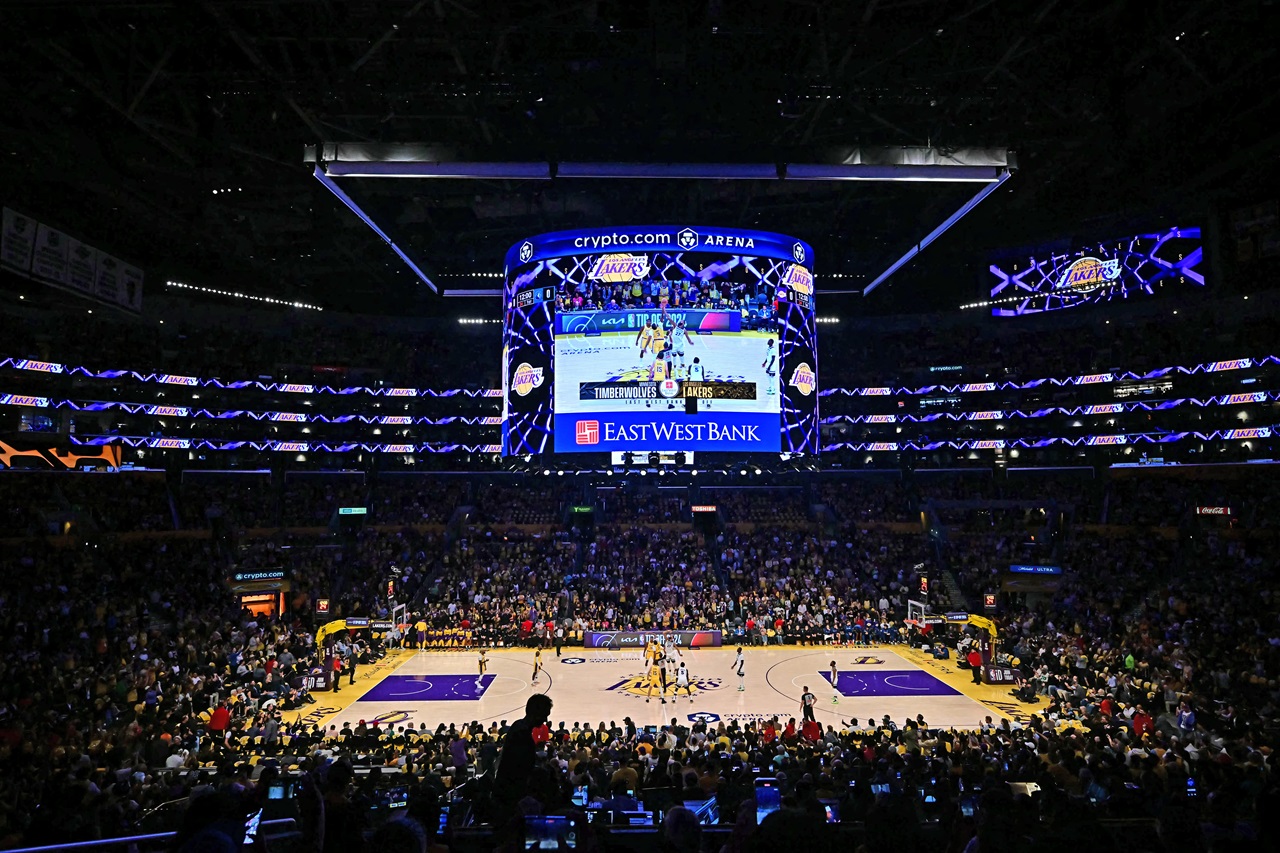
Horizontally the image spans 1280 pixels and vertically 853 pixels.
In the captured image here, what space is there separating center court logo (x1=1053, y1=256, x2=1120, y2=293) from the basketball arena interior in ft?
1.00

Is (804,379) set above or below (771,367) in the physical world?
below

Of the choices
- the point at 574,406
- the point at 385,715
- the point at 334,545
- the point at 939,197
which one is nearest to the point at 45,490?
the point at 334,545

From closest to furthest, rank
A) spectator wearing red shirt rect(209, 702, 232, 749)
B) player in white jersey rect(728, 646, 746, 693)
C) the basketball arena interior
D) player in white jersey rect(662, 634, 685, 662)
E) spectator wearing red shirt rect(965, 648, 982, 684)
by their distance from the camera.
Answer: the basketball arena interior, spectator wearing red shirt rect(209, 702, 232, 749), player in white jersey rect(728, 646, 746, 693), spectator wearing red shirt rect(965, 648, 982, 684), player in white jersey rect(662, 634, 685, 662)

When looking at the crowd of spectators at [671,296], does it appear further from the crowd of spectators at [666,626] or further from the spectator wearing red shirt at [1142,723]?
the spectator wearing red shirt at [1142,723]

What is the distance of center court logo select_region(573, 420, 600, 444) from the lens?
26.4 m

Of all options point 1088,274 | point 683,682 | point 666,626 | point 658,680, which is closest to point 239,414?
point 666,626

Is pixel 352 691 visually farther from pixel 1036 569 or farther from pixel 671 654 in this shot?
pixel 1036 569

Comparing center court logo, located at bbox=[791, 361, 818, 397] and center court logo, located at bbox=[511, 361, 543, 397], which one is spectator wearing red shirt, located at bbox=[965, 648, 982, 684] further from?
center court logo, located at bbox=[511, 361, 543, 397]

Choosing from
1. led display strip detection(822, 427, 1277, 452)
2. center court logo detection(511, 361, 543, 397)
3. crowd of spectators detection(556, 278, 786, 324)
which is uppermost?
crowd of spectators detection(556, 278, 786, 324)

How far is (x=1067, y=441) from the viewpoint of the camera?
40156 mm

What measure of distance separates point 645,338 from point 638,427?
129 inches

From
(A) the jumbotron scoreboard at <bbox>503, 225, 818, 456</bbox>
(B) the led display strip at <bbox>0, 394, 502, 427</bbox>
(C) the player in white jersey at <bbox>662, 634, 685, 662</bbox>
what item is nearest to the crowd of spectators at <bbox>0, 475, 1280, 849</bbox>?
(C) the player in white jersey at <bbox>662, 634, 685, 662</bbox>

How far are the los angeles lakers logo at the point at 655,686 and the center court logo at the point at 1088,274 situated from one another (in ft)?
89.8

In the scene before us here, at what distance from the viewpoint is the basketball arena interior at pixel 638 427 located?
12211mm
